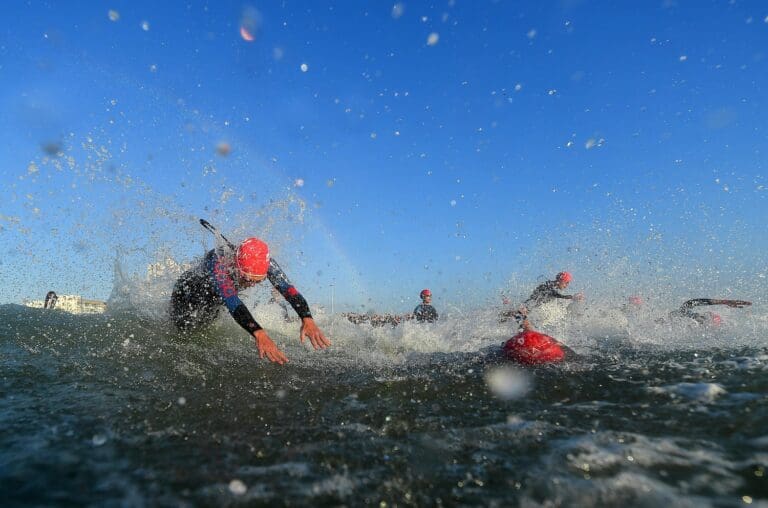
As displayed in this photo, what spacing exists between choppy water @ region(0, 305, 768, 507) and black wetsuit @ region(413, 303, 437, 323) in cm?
923

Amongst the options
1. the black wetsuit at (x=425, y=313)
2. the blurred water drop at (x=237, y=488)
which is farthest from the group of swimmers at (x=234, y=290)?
the black wetsuit at (x=425, y=313)

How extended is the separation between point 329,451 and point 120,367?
3783mm

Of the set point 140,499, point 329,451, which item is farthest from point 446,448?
point 140,499

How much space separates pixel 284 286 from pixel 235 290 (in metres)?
1.14

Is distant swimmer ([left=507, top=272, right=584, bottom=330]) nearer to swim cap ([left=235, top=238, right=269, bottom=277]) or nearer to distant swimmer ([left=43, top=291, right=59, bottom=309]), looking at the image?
swim cap ([left=235, top=238, right=269, bottom=277])

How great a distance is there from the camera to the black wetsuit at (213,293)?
571 centimetres

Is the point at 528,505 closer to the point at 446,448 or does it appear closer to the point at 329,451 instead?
the point at 446,448

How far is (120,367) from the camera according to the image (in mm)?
4961

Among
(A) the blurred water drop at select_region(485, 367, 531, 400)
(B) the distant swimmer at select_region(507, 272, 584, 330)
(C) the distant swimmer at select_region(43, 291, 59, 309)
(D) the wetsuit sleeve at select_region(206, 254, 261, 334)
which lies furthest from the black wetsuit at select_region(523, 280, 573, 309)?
(C) the distant swimmer at select_region(43, 291, 59, 309)

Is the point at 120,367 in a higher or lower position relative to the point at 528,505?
higher

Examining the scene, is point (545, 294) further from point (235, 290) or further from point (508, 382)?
point (235, 290)

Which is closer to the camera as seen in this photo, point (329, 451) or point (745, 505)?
point (745, 505)

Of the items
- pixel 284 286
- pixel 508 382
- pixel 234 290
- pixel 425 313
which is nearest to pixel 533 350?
pixel 508 382

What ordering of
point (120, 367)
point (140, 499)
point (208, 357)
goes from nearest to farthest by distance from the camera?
point (140, 499) < point (120, 367) < point (208, 357)
